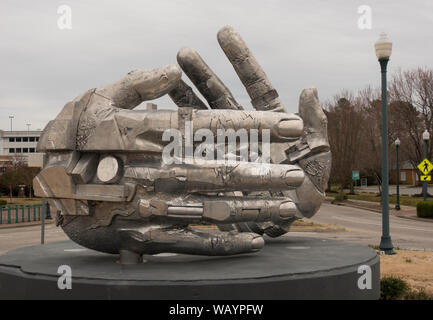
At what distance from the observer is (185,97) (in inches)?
311

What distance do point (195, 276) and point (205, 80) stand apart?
3554mm

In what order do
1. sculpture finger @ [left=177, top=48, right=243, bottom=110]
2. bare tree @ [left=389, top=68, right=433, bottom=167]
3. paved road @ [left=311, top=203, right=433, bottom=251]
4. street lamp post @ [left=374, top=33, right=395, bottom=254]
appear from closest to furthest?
sculpture finger @ [left=177, top=48, right=243, bottom=110] → street lamp post @ [left=374, top=33, right=395, bottom=254] → paved road @ [left=311, top=203, right=433, bottom=251] → bare tree @ [left=389, top=68, right=433, bottom=167]

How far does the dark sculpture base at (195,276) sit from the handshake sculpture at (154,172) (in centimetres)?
36

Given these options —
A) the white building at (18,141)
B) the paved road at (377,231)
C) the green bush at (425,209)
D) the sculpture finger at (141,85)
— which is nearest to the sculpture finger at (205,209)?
the sculpture finger at (141,85)

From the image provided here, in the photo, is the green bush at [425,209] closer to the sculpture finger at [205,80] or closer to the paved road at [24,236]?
the paved road at [24,236]

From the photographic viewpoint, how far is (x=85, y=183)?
6086mm

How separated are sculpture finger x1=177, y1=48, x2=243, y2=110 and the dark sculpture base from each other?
2.47 metres

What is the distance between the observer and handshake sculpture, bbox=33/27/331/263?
6.04 m

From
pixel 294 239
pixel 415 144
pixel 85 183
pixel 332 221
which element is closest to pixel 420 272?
pixel 294 239

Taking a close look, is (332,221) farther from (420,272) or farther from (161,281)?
(161,281)

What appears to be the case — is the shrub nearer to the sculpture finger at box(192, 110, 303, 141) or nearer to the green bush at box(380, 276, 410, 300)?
the green bush at box(380, 276, 410, 300)

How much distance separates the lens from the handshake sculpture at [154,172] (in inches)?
238

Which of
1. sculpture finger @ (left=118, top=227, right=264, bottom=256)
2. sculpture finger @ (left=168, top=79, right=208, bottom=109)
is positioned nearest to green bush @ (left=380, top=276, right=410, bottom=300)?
sculpture finger @ (left=118, top=227, right=264, bottom=256)
